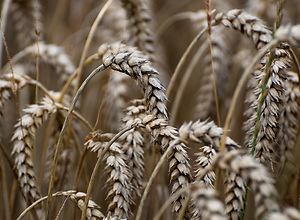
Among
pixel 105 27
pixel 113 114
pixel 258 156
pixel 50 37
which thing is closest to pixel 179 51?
A: pixel 105 27

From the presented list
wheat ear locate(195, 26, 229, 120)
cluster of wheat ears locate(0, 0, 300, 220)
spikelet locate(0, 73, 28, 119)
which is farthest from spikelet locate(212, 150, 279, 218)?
wheat ear locate(195, 26, 229, 120)

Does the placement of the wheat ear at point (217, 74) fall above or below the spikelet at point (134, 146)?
above

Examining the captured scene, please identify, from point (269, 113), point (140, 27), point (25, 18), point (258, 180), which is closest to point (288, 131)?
point (269, 113)

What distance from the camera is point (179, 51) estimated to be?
10.7ft

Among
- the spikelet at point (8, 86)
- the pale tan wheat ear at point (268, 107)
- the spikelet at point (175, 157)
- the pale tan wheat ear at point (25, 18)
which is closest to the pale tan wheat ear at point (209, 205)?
the spikelet at point (175, 157)

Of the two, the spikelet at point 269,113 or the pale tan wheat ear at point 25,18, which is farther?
the pale tan wheat ear at point 25,18

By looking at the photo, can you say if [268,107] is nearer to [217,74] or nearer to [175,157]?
[175,157]

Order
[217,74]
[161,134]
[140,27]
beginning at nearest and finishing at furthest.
A: [161,134] < [140,27] < [217,74]

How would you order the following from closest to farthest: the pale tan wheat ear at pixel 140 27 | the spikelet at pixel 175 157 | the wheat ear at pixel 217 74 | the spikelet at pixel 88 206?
the spikelet at pixel 175 157 < the spikelet at pixel 88 206 < the pale tan wheat ear at pixel 140 27 < the wheat ear at pixel 217 74

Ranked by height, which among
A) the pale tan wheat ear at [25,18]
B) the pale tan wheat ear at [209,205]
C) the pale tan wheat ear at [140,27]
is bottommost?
the pale tan wheat ear at [209,205]

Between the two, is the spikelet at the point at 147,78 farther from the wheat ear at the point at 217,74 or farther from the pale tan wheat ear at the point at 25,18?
the pale tan wheat ear at the point at 25,18

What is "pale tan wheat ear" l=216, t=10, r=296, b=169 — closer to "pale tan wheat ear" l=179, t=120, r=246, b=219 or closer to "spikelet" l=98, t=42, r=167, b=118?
"pale tan wheat ear" l=179, t=120, r=246, b=219

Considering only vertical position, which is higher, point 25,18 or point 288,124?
point 25,18

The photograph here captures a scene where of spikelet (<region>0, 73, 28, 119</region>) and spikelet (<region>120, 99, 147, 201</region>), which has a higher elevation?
spikelet (<region>0, 73, 28, 119</region>)
